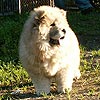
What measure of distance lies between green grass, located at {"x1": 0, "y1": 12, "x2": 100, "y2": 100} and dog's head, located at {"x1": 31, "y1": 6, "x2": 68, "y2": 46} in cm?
93

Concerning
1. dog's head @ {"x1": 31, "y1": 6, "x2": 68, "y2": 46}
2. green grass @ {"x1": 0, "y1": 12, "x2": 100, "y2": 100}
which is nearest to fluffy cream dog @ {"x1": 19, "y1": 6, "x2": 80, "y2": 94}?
dog's head @ {"x1": 31, "y1": 6, "x2": 68, "y2": 46}

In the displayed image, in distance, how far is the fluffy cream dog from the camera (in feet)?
19.5

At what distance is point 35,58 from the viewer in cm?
610

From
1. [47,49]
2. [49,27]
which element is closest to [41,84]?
[47,49]

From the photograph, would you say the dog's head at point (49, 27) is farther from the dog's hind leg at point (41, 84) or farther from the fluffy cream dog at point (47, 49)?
the dog's hind leg at point (41, 84)

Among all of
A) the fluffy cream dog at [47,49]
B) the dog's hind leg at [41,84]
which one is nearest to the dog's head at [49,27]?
the fluffy cream dog at [47,49]

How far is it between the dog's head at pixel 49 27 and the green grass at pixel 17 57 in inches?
36.6

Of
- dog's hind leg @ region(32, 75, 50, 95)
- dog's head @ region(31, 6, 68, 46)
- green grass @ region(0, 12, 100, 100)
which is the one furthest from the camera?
green grass @ region(0, 12, 100, 100)

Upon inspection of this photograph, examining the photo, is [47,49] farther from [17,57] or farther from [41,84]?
[17,57]

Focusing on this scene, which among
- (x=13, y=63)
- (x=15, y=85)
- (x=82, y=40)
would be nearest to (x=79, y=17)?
(x=82, y=40)

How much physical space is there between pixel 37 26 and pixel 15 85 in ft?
5.11

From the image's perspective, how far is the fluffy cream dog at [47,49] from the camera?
19.5 ft

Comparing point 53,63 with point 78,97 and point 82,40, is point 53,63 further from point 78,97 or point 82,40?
point 82,40

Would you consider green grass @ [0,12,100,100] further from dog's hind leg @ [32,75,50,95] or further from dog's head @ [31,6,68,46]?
dog's head @ [31,6,68,46]
